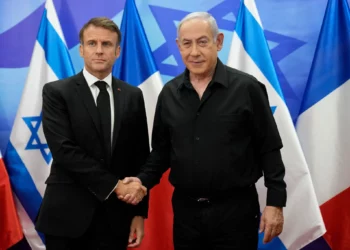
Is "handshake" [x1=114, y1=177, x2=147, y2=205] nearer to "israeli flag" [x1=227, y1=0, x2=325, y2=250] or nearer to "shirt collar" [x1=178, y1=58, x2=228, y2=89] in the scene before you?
"shirt collar" [x1=178, y1=58, x2=228, y2=89]

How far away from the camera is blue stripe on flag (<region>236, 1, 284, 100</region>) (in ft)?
8.93

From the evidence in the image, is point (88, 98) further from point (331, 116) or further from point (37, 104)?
point (331, 116)

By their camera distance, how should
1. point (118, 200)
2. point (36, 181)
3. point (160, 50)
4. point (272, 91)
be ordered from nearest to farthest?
point (118, 200) < point (272, 91) < point (36, 181) < point (160, 50)

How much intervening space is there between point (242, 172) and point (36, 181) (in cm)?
168

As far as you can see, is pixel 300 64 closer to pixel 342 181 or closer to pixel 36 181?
pixel 342 181

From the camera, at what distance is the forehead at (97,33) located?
6.47 feet

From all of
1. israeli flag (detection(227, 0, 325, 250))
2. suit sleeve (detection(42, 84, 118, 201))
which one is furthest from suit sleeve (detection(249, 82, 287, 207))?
israeli flag (detection(227, 0, 325, 250))

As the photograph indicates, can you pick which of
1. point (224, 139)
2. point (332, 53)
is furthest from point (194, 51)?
point (332, 53)

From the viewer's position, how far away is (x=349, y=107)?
8.93ft

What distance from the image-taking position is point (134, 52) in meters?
2.86

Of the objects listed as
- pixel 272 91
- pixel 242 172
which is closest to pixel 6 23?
pixel 272 91

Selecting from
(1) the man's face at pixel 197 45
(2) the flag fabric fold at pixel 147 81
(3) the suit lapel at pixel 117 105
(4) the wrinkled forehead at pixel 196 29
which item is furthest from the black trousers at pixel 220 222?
(2) the flag fabric fold at pixel 147 81

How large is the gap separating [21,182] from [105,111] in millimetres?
1320

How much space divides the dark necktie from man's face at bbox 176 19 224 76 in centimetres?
42
